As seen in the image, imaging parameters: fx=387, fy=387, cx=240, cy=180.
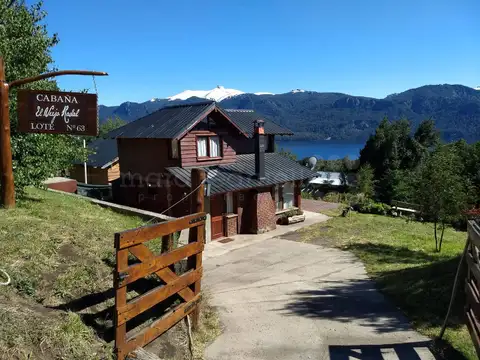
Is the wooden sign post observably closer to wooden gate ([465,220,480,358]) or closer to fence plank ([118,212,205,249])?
fence plank ([118,212,205,249])

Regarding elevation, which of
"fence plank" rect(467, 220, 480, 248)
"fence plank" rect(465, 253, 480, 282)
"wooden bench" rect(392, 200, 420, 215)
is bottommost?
"wooden bench" rect(392, 200, 420, 215)

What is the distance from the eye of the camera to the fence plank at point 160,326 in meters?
5.14

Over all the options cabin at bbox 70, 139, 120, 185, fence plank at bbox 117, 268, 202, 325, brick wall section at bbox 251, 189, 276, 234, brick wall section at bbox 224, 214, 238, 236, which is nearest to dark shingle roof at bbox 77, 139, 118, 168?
cabin at bbox 70, 139, 120, 185

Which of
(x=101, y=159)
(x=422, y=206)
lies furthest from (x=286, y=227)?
(x=101, y=159)

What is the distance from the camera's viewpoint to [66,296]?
575 centimetres

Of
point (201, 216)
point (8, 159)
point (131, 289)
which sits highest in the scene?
point (8, 159)

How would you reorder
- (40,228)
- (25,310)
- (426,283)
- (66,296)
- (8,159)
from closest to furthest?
(25,310) < (66,296) < (40,228) < (8,159) < (426,283)

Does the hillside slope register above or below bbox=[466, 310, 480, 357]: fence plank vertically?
above

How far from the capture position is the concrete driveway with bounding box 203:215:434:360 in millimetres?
6633

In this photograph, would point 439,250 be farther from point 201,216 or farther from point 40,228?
point 40,228

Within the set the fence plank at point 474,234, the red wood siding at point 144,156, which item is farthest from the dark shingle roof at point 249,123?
the fence plank at point 474,234

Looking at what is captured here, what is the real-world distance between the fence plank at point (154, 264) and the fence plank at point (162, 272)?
0.07 m

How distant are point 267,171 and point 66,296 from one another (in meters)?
16.4

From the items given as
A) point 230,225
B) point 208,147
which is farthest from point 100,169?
point 230,225
